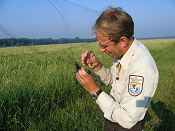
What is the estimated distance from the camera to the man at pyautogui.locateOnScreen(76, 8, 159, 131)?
3.42m

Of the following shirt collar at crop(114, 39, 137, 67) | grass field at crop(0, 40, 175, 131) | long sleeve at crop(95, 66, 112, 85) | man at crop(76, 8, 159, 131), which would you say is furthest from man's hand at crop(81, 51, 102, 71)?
grass field at crop(0, 40, 175, 131)

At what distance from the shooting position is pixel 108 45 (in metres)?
3.57

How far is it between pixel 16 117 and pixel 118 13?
11.7ft

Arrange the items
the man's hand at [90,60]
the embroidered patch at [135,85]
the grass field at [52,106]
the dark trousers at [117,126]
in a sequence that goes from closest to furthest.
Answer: the embroidered patch at [135,85] < the dark trousers at [117,126] < the man's hand at [90,60] < the grass field at [52,106]

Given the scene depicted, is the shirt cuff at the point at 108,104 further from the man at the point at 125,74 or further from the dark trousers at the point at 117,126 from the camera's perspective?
the dark trousers at the point at 117,126

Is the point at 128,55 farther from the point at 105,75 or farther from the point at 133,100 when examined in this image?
the point at 105,75

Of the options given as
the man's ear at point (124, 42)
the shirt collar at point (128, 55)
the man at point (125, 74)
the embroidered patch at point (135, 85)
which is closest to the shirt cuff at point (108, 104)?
the man at point (125, 74)

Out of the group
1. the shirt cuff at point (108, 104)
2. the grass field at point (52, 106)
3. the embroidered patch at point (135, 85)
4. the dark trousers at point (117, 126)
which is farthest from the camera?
the grass field at point (52, 106)

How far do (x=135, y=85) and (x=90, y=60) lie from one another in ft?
2.75

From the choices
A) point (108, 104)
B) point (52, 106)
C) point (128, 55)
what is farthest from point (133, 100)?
point (52, 106)

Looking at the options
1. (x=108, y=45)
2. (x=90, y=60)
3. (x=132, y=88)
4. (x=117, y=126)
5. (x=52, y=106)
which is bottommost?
(x=52, y=106)

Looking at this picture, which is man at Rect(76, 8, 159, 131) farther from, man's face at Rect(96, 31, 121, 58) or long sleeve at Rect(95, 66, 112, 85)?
long sleeve at Rect(95, 66, 112, 85)

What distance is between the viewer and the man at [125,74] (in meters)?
3.42

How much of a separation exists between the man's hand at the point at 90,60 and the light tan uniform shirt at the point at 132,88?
0.51 m
